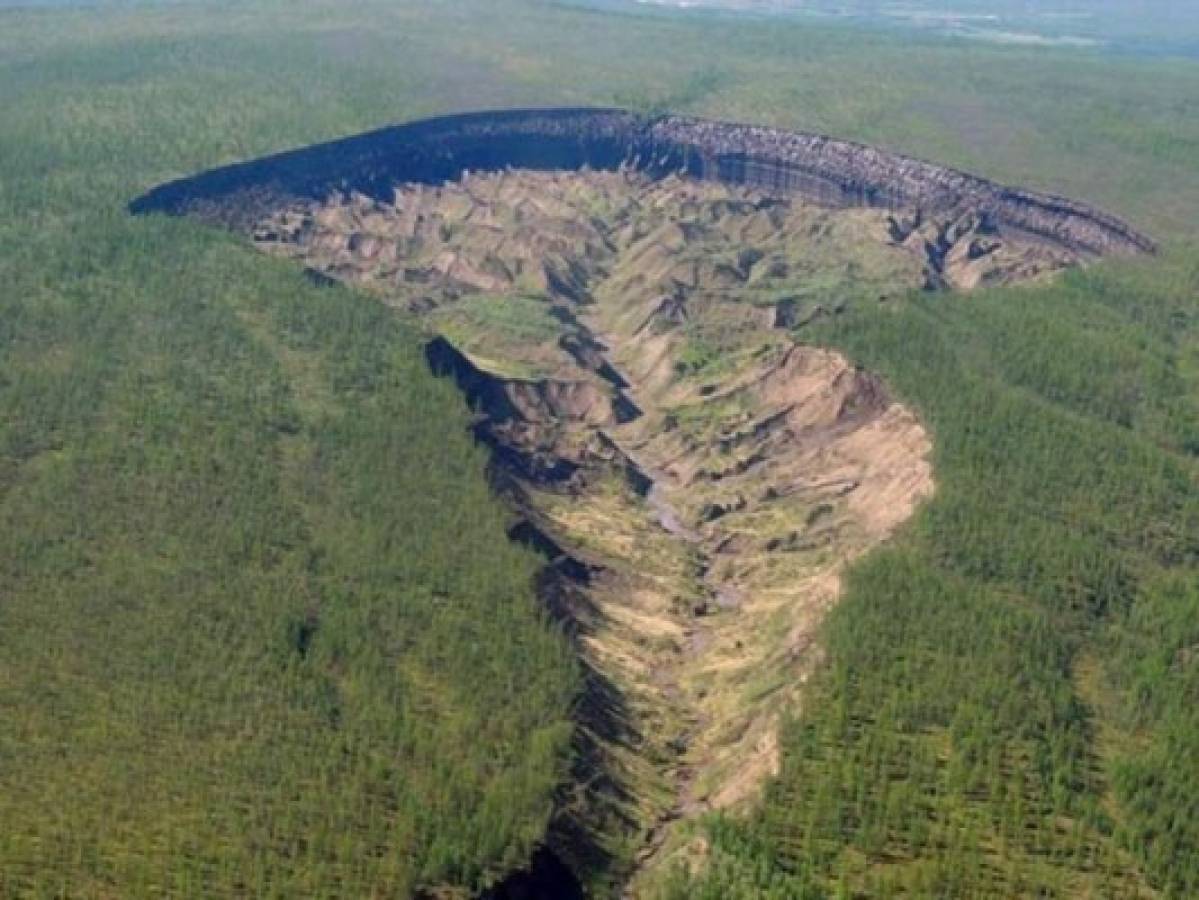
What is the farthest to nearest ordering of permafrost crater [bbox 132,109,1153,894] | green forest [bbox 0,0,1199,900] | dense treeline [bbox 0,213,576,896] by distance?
permafrost crater [bbox 132,109,1153,894] → green forest [bbox 0,0,1199,900] → dense treeline [bbox 0,213,576,896]

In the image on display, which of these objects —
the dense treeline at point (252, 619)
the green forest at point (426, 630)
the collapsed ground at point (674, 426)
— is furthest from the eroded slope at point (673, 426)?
the dense treeline at point (252, 619)

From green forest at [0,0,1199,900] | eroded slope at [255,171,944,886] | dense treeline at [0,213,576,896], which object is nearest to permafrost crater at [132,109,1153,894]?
eroded slope at [255,171,944,886]

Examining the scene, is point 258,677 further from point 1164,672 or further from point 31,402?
point 1164,672

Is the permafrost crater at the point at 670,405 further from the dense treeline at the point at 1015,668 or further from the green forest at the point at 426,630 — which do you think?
the green forest at the point at 426,630

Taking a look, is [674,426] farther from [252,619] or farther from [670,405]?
[252,619]

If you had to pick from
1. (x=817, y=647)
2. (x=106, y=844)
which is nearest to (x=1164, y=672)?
(x=817, y=647)

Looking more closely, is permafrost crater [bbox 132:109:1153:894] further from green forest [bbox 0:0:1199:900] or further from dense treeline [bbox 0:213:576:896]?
dense treeline [bbox 0:213:576:896]

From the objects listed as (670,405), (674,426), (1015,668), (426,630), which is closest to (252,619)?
(426,630)
